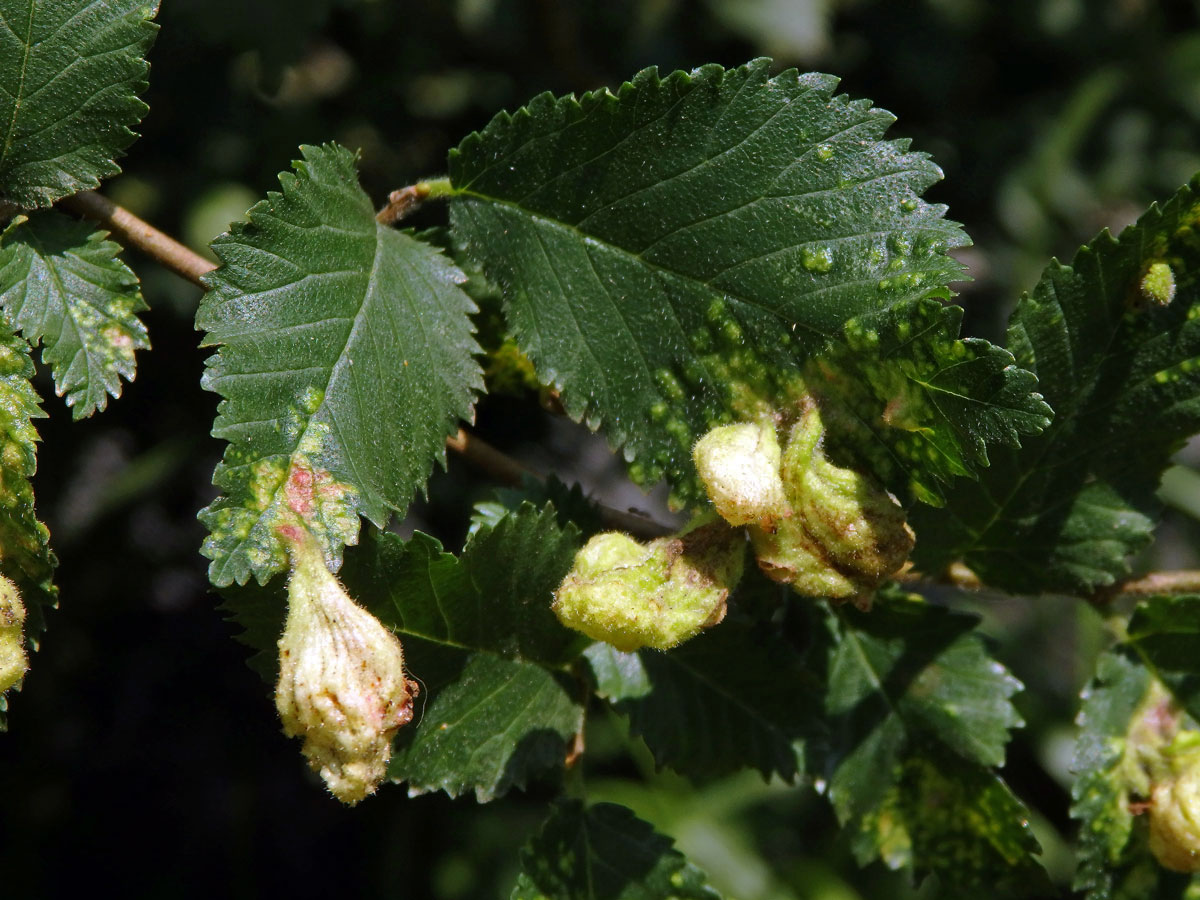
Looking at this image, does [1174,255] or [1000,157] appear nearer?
[1174,255]

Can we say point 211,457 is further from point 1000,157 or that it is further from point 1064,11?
point 1064,11

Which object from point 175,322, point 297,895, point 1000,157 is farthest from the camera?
point 297,895

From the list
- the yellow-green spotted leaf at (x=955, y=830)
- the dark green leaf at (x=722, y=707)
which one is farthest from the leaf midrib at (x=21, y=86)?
the yellow-green spotted leaf at (x=955, y=830)

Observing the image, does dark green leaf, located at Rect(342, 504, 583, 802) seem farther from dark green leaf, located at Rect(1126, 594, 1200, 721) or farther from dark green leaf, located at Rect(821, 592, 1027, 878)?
dark green leaf, located at Rect(1126, 594, 1200, 721)

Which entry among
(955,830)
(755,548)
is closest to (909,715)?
(955,830)

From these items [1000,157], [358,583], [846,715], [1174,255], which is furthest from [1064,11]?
[358,583]
